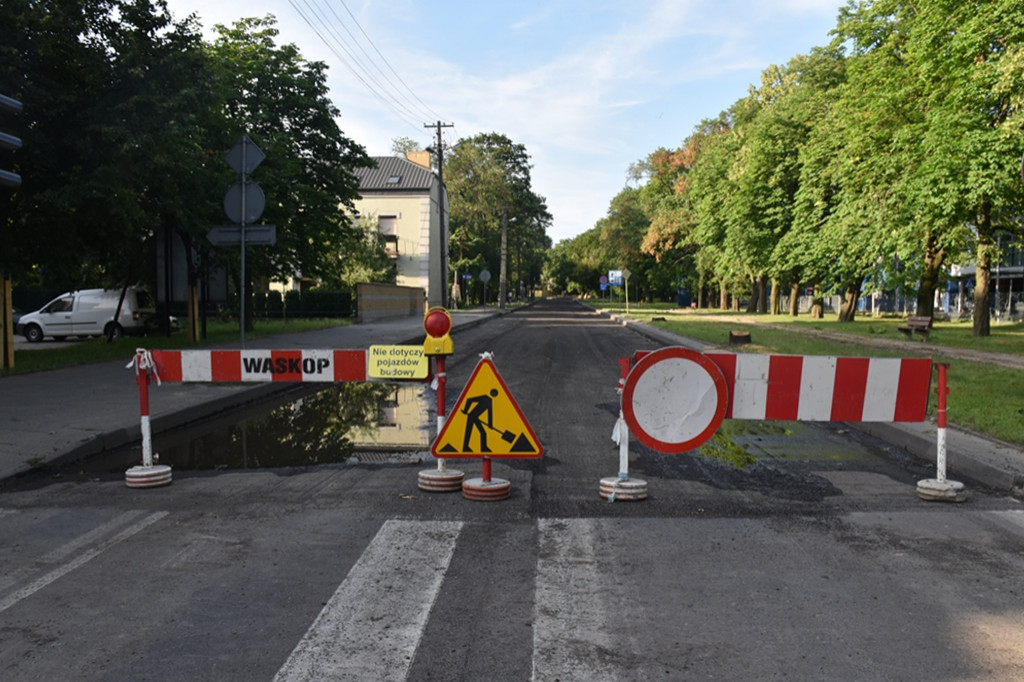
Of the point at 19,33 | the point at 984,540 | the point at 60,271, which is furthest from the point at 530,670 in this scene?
the point at 60,271

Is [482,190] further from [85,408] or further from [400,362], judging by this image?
[400,362]

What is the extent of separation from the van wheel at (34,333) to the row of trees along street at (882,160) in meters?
27.0

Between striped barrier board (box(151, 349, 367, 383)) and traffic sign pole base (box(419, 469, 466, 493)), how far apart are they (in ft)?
4.05

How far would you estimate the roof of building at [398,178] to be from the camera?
189 feet

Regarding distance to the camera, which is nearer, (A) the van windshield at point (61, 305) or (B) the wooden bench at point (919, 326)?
(B) the wooden bench at point (919, 326)

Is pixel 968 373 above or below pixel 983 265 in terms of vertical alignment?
below

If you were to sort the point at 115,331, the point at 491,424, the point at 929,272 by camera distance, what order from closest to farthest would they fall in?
the point at 491,424 → the point at 115,331 → the point at 929,272

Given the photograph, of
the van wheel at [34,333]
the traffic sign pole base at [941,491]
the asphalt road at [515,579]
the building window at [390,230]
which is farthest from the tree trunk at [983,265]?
the building window at [390,230]

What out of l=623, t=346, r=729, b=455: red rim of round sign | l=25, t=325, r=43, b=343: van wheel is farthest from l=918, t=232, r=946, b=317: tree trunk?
l=25, t=325, r=43, b=343: van wheel

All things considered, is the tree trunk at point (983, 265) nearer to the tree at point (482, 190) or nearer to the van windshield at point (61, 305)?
the van windshield at point (61, 305)

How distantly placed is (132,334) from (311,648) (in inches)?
936

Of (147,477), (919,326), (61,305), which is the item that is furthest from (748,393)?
(61,305)

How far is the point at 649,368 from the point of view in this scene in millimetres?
6250

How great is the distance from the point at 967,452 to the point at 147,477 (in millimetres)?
7468
